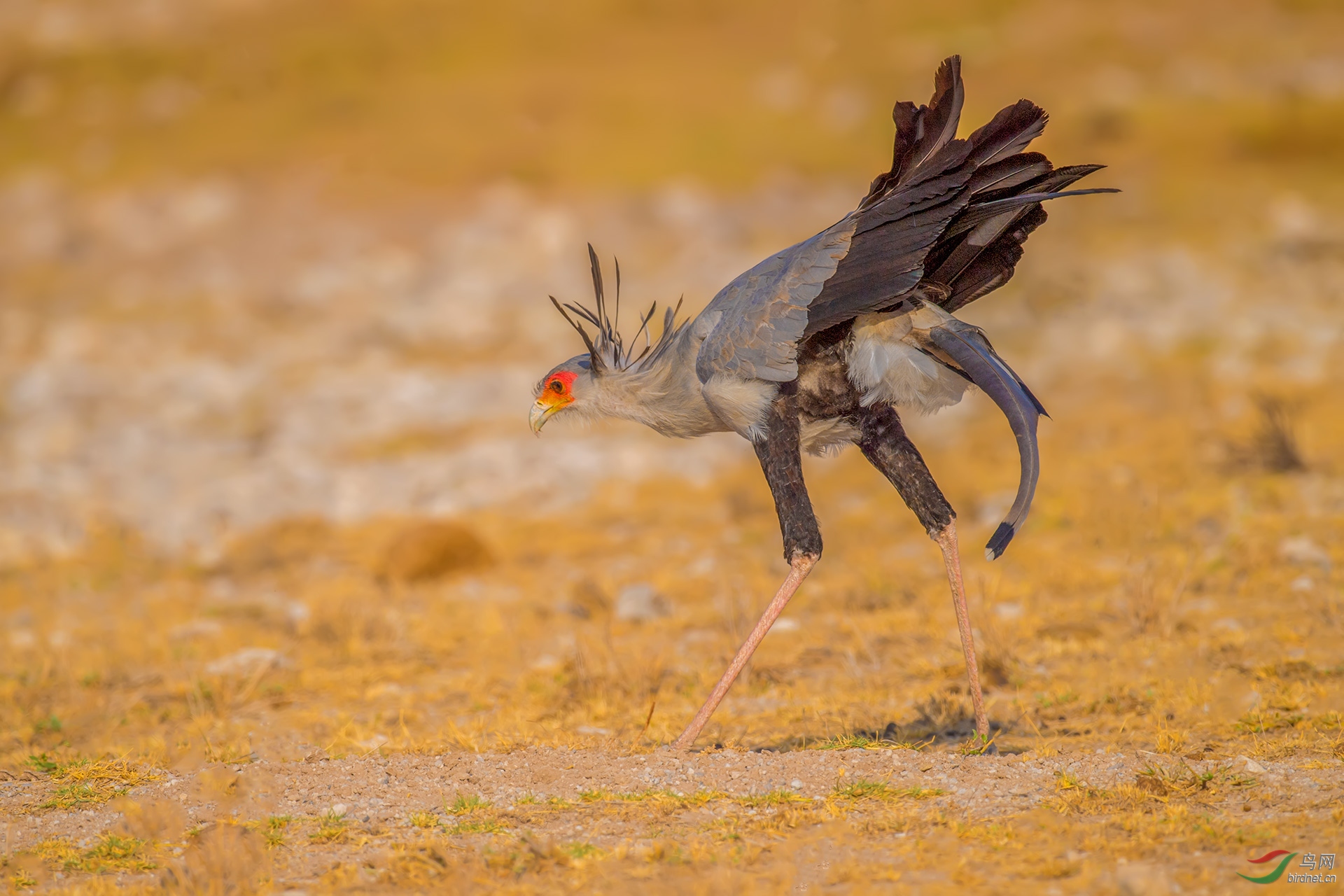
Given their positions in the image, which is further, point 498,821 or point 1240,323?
point 1240,323

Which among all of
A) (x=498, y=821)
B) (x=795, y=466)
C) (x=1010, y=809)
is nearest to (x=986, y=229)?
(x=795, y=466)

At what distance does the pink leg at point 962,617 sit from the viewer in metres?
4.52

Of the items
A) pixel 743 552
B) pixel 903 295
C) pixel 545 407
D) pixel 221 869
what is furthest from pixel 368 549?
pixel 903 295

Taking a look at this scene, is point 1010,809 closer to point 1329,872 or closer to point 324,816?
point 1329,872

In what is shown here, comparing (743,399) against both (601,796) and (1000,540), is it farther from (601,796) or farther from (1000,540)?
(601,796)

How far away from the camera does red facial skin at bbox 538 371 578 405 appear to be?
4.97 m

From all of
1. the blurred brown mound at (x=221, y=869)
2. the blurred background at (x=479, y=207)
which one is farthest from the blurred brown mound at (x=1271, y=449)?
the blurred brown mound at (x=221, y=869)

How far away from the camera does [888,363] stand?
4457mm

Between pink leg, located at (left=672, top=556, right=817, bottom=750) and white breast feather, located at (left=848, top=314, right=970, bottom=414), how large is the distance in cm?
68

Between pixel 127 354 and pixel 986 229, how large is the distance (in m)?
11.9

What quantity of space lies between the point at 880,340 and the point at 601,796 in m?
1.97

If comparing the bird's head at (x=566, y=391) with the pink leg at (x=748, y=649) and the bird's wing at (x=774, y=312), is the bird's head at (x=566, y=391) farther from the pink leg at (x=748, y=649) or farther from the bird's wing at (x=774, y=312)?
the pink leg at (x=748, y=649)

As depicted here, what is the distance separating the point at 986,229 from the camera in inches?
174

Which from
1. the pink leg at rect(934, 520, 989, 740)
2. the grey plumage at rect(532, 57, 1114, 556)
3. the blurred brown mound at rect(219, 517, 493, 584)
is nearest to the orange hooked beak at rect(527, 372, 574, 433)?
the grey plumage at rect(532, 57, 1114, 556)
